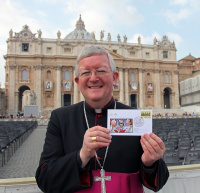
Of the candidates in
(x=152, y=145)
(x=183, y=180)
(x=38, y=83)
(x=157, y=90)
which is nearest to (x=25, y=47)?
(x=38, y=83)

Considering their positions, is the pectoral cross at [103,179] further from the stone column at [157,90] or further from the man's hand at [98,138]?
the stone column at [157,90]

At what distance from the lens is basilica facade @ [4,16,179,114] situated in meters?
51.3

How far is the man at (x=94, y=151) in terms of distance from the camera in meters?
1.59

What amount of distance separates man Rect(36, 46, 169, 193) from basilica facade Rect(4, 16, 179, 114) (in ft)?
163

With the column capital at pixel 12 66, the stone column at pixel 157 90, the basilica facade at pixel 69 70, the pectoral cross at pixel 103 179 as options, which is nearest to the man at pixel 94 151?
the pectoral cross at pixel 103 179

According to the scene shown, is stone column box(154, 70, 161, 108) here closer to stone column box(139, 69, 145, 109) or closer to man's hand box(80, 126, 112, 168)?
stone column box(139, 69, 145, 109)

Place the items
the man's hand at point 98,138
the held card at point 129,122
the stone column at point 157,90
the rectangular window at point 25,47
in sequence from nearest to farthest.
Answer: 1. the man's hand at point 98,138
2. the held card at point 129,122
3. the rectangular window at point 25,47
4. the stone column at point 157,90

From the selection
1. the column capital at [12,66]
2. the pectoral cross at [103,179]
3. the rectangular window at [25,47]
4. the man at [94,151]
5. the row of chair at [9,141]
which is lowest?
the row of chair at [9,141]

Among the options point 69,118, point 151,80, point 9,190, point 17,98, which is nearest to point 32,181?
point 9,190

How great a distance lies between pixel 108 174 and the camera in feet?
5.70

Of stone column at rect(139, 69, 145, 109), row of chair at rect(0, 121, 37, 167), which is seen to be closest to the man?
row of chair at rect(0, 121, 37, 167)

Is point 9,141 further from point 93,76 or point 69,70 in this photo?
point 69,70

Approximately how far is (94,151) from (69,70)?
53.8 meters

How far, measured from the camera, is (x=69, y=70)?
178 ft
